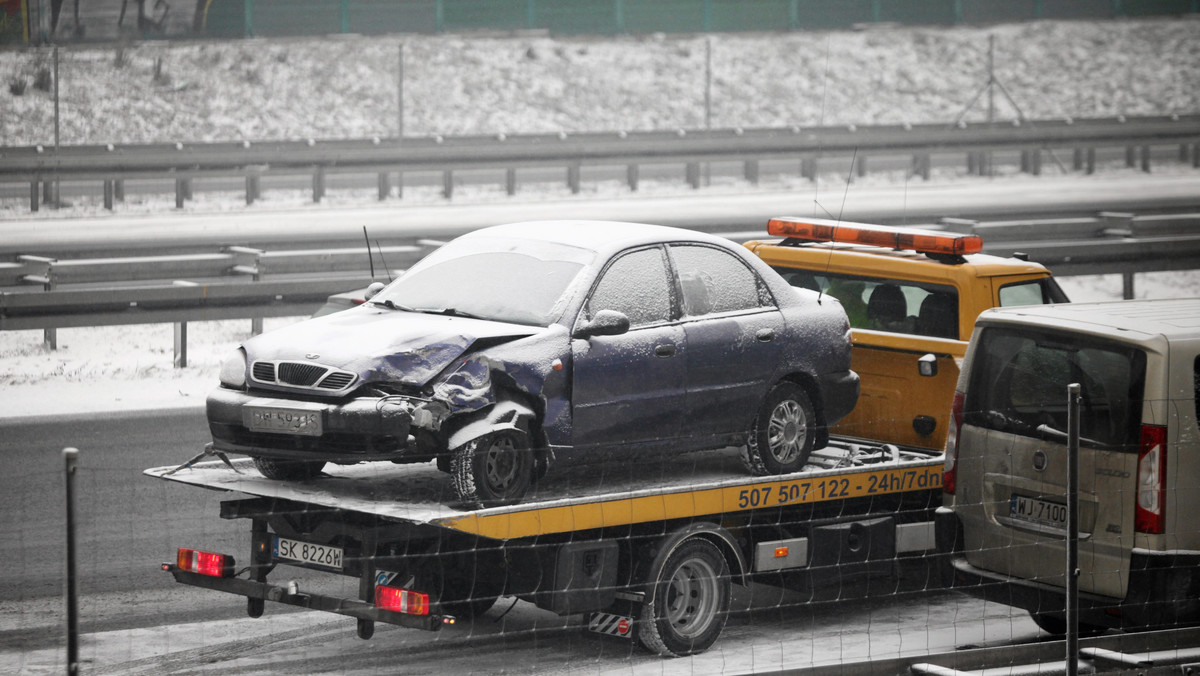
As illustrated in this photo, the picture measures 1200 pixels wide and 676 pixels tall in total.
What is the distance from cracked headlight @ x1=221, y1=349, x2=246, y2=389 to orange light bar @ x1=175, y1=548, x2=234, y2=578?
0.77 meters

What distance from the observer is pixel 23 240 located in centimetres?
1980

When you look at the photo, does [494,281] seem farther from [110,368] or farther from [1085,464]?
[110,368]

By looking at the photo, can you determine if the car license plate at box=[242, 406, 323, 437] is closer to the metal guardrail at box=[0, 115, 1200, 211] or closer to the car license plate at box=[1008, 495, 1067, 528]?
the car license plate at box=[1008, 495, 1067, 528]

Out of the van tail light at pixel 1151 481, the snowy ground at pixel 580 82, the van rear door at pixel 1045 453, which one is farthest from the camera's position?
the snowy ground at pixel 580 82

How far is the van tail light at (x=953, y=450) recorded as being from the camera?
8031mm

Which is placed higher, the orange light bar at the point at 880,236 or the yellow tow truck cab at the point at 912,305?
the orange light bar at the point at 880,236

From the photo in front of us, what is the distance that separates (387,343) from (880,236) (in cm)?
375

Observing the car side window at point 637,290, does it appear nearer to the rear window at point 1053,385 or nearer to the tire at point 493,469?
the tire at point 493,469

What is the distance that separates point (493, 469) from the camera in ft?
23.1

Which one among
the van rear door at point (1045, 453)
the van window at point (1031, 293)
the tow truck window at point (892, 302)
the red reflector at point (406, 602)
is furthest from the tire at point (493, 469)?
the van window at point (1031, 293)

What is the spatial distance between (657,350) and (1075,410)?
217 cm

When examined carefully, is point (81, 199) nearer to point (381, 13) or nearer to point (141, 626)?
point (381, 13)

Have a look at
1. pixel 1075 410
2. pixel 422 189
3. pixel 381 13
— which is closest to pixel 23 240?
pixel 422 189

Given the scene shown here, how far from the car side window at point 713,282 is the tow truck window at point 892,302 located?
1159 millimetres
